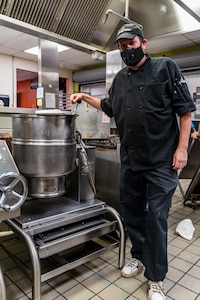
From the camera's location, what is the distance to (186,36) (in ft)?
13.9

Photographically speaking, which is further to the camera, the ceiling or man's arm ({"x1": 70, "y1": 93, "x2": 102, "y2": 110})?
the ceiling

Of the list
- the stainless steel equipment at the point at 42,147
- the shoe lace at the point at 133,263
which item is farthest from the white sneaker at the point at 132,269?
the stainless steel equipment at the point at 42,147

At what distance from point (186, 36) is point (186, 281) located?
381 centimetres

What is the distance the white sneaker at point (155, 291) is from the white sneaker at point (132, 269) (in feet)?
0.75

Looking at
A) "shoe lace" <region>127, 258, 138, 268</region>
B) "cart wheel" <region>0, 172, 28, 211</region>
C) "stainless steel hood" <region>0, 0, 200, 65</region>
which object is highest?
"stainless steel hood" <region>0, 0, 200, 65</region>

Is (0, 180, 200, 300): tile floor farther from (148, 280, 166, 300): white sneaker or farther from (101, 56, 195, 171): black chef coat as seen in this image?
(101, 56, 195, 171): black chef coat

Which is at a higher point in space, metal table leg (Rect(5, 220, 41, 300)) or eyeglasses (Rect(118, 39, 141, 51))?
eyeglasses (Rect(118, 39, 141, 51))

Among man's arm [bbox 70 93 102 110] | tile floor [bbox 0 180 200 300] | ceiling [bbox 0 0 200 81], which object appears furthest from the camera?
ceiling [bbox 0 0 200 81]

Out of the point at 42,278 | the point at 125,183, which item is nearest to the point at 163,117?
the point at 125,183

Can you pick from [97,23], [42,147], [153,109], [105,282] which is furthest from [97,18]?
[105,282]

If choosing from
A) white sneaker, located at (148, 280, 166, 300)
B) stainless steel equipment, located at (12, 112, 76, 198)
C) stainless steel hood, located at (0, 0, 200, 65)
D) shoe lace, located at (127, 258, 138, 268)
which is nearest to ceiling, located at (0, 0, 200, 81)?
stainless steel hood, located at (0, 0, 200, 65)

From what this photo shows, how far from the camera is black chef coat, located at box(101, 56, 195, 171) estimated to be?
1.55m

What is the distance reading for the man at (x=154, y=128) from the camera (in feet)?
5.13

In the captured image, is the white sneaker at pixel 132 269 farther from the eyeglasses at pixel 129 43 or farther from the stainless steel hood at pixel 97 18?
the stainless steel hood at pixel 97 18
